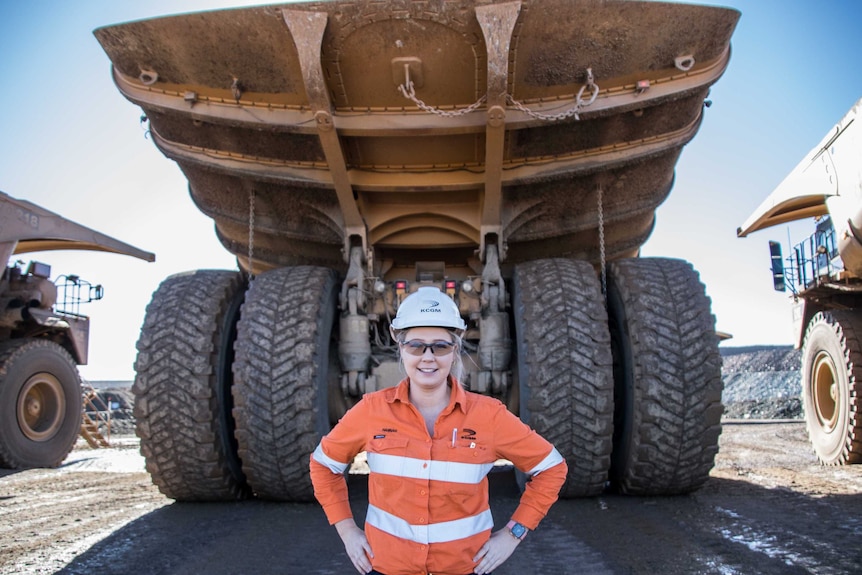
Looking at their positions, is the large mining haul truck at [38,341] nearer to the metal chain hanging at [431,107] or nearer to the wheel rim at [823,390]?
the metal chain hanging at [431,107]

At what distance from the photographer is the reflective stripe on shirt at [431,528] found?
188 centimetres

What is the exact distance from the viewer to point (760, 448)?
8.62 meters

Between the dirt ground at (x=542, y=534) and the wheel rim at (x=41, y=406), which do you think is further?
the wheel rim at (x=41, y=406)

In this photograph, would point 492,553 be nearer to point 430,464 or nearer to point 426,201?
Result: point 430,464

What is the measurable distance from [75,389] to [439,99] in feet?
26.1

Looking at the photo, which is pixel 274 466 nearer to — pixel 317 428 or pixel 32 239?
pixel 317 428

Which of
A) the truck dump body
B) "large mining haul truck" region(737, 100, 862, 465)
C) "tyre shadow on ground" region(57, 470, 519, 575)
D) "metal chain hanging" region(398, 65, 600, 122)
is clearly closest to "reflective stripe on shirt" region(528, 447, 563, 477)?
"tyre shadow on ground" region(57, 470, 519, 575)

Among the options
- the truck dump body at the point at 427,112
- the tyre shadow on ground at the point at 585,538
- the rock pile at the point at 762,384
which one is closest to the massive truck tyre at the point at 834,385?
the tyre shadow on ground at the point at 585,538

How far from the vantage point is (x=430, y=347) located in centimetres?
197

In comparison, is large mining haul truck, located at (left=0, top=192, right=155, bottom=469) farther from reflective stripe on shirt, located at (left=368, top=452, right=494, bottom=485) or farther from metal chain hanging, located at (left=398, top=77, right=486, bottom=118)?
reflective stripe on shirt, located at (left=368, top=452, right=494, bottom=485)

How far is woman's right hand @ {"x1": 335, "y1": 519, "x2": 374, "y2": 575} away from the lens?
1.92 meters

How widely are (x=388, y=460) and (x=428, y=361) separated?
288 mm

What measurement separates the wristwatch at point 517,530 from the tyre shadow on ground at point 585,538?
54.1 inches

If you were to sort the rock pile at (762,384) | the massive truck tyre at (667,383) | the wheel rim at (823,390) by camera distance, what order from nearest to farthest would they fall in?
the massive truck tyre at (667,383) → the wheel rim at (823,390) → the rock pile at (762,384)
